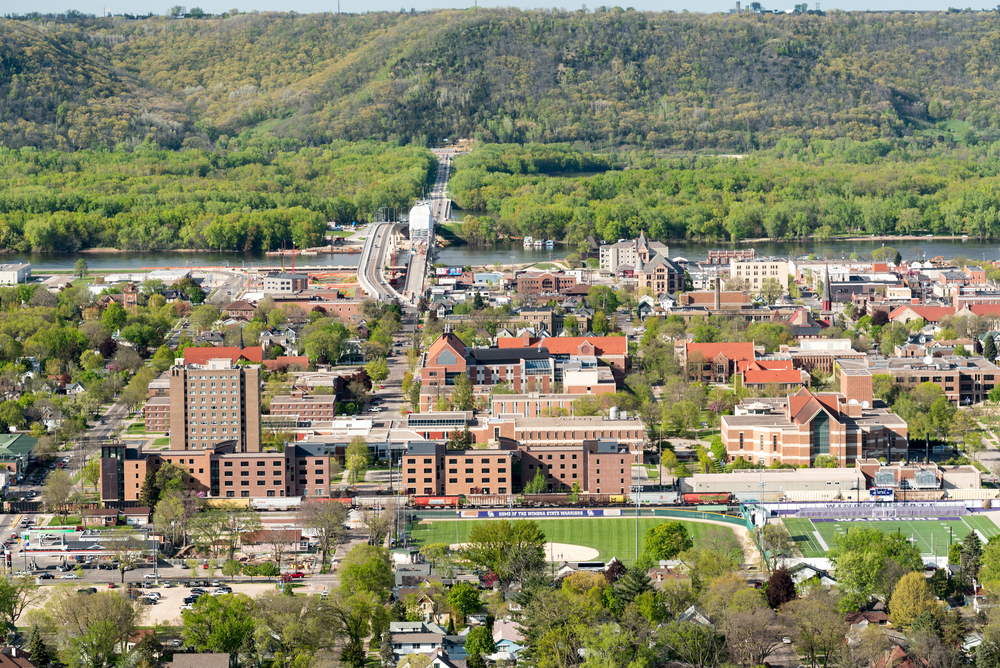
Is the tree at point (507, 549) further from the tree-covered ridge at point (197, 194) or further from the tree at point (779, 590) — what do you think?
the tree-covered ridge at point (197, 194)

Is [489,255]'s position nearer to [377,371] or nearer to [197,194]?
[197,194]

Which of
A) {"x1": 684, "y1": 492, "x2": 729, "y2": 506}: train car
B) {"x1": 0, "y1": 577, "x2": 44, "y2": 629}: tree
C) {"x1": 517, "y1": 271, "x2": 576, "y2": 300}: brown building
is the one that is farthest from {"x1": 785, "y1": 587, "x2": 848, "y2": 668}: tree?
{"x1": 517, "y1": 271, "x2": 576, "y2": 300}: brown building

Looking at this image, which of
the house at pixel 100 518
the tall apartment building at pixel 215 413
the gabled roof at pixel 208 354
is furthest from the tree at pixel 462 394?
the house at pixel 100 518

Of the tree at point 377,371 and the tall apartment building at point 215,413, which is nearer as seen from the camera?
the tall apartment building at point 215,413

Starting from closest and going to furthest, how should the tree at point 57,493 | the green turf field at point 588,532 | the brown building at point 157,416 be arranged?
the green turf field at point 588,532 → the tree at point 57,493 → the brown building at point 157,416

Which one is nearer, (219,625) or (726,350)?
(219,625)

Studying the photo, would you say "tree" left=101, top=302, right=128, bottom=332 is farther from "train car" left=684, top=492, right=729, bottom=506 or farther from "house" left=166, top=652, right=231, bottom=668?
"house" left=166, top=652, right=231, bottom=668

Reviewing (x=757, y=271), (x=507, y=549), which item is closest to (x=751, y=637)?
(x=507, y=549)
